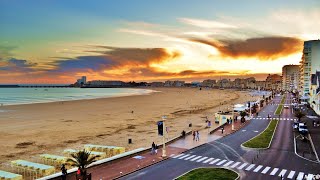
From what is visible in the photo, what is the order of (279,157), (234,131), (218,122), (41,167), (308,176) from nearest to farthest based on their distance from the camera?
(308,176)
(41,167)
(279,157)
(234,131)
(218,122)

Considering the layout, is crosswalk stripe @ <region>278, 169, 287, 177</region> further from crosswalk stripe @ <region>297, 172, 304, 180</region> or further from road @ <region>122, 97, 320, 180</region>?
crosswalk stripe @ <region>297, 172, 304, 180</region>

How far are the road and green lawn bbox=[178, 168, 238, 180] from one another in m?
0.99

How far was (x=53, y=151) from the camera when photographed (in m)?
37.5

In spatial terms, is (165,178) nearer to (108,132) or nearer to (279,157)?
(279,157)

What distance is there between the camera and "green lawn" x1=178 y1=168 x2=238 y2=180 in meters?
24.3

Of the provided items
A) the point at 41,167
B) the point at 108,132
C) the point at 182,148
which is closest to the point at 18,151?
the point at 41,167

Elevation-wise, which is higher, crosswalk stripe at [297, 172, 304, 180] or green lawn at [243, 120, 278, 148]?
green lawn at [243, 120, 278, 148]

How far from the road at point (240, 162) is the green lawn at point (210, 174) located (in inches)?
39.1

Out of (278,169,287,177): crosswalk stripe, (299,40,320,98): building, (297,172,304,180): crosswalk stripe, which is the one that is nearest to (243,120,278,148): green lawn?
(278,169,287,177): crosswalk stripe

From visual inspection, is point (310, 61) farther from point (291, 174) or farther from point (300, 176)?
point (300, 176)

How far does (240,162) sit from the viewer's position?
29500mm

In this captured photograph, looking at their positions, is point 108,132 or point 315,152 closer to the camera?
point 315,152

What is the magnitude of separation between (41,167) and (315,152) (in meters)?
29.4

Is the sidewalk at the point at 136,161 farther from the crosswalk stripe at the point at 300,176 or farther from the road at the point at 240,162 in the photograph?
the crosswalk stripe at the point at 300,176
